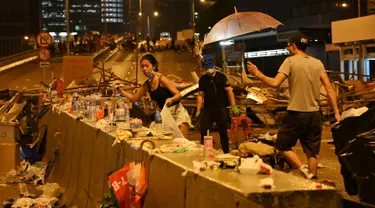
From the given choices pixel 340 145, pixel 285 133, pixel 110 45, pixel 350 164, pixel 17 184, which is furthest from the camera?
pixel 110 45

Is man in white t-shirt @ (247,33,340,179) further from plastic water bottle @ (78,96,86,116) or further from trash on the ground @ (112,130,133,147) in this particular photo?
plastic water bottle @ (78,96,86,116)

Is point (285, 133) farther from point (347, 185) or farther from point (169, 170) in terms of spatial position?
point (169, 170)

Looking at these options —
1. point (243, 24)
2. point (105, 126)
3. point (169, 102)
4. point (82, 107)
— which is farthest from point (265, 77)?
point (243, 24)

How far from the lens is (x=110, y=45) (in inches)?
2557

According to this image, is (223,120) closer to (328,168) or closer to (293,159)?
(328,168)

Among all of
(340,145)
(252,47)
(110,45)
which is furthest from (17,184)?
(252,47)

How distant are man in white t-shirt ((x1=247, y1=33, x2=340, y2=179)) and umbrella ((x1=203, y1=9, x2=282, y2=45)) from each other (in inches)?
307

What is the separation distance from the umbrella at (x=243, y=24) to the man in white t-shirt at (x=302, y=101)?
781 cm

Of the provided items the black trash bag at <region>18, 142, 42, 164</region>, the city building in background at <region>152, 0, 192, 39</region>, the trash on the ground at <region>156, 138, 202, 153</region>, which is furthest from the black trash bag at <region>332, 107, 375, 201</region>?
the city building in background at <region>152, 0, 192, 39</region>

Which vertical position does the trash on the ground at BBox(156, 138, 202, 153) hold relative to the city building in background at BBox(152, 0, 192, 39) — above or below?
below

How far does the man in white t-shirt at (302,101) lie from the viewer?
303 inches

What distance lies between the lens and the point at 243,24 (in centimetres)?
1625

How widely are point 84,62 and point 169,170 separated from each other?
57.4 feet

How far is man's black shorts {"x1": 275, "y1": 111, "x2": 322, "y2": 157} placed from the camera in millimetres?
7715
